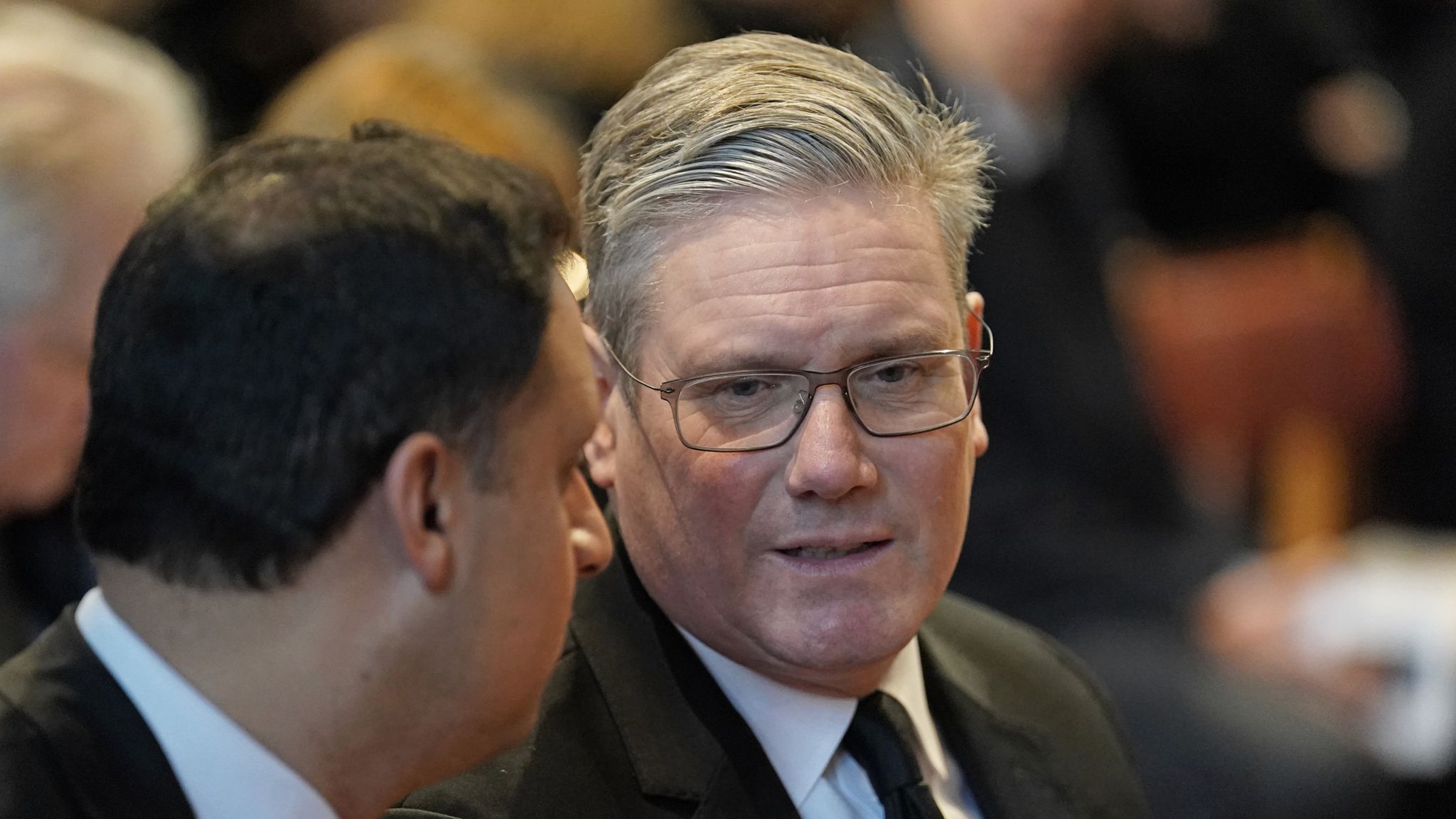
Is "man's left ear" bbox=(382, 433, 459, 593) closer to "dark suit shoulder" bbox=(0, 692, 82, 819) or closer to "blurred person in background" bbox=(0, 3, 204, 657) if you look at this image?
"dark suit shoulder" bbox=(0, 692, 82, 819)

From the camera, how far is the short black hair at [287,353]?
1.53 meters

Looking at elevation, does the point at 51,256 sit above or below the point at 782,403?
below

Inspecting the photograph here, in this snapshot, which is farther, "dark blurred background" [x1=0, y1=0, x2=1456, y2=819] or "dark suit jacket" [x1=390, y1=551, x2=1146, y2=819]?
"dark blurred background" [x1=0, y1=0, x2=1456, y2=819]

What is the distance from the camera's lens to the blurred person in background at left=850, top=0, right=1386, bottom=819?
A: 150 inches

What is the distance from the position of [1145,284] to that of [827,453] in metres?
3.12

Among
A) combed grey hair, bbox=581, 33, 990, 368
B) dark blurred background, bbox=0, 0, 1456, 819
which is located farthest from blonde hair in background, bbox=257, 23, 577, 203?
combed grey hair, bbox=581, 33, 990, 368

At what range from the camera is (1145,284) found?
4809 mm

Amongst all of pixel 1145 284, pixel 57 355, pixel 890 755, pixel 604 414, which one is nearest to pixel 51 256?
pixel 57 355

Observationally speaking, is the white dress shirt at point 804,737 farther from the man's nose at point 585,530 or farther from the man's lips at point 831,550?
the man's nose at point 585,530

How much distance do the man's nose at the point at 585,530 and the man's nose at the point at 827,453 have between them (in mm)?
245

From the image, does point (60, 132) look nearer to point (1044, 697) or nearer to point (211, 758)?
point (211, 758)

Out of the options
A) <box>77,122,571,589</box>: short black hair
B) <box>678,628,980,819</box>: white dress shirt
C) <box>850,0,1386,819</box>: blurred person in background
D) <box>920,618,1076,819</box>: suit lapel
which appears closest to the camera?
<box>77,122,571,589</box>: short black hair

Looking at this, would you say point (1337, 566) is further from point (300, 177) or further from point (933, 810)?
point (300, 177)

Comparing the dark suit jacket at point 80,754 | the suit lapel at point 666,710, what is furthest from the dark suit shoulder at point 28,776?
the suit lapel at point 666,710
